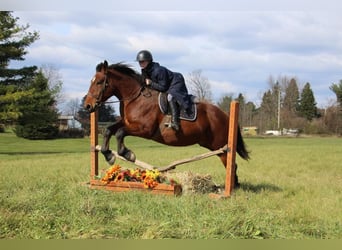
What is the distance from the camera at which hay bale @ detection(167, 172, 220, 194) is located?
7.30 metres

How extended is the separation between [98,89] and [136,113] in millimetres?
799

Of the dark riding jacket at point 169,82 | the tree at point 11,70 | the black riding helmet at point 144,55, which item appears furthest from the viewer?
the tree at point 11,70

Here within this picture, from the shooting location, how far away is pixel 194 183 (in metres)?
7.36

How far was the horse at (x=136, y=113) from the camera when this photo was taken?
293 inches

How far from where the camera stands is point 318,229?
499 cm

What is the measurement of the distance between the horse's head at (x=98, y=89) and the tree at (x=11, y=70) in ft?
61.9

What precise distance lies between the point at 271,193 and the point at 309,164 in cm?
768

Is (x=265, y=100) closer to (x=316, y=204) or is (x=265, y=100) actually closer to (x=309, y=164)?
(x=309, y=164)

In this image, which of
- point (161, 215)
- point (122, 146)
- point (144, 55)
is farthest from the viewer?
point (122, 146)

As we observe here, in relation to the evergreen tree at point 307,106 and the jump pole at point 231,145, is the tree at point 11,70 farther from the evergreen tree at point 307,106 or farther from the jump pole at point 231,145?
the evergreen tree at point 307,106

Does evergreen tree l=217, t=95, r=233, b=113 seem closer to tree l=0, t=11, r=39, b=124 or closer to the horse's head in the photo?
tree l=0, t=11, r=39, b=124

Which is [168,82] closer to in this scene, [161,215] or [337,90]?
[161,215]

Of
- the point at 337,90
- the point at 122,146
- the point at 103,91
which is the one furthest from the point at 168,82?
the point at 337,90

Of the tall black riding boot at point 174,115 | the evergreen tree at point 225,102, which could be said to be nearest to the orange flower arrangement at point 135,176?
the tall black riding boot at point 174,115
